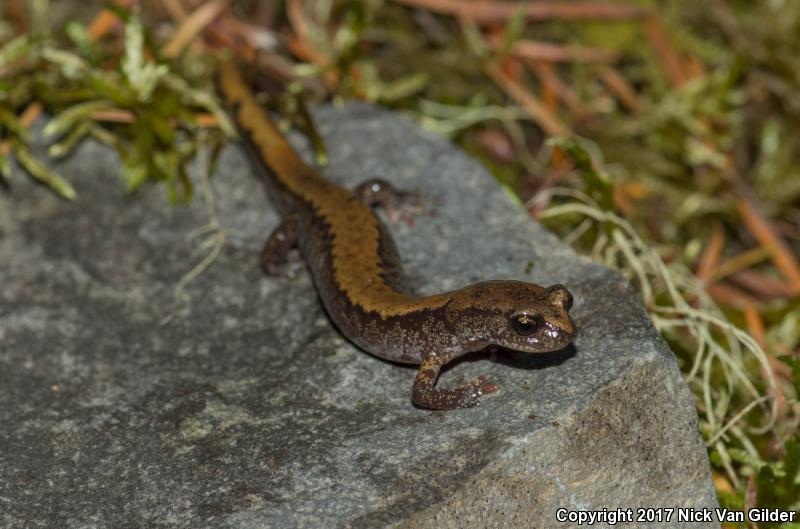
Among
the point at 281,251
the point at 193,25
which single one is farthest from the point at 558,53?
the point at 281,251

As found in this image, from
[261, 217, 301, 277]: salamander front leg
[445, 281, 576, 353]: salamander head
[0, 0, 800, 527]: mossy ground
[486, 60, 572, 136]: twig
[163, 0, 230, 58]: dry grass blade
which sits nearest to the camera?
[445, 281, 576, 353]: salamander head

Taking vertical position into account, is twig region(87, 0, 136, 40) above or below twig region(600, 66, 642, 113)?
above

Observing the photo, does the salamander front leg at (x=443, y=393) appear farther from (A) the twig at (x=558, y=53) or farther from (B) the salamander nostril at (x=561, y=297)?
(A) the twig at (x=558, y=53)

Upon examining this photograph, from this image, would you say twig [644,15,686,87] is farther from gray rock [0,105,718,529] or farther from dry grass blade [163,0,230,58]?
dry grass blade [163,0,230,58]

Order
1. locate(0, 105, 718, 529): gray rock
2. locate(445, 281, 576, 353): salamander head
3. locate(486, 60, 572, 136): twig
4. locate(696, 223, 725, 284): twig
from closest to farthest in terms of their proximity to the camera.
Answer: locate(0, 105, 718, 529): gray rock < locate(445, 281, 576, 353): salamander head < locate(696, 223, 725, 284): twig < locate(486, 60, 572, 136): twig

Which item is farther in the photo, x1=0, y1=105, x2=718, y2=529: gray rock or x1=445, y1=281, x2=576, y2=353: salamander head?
x1=445, y1=281, x2=576, y2=353: salamander head

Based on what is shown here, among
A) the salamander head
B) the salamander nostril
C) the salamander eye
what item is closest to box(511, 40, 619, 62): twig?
the salamander head
